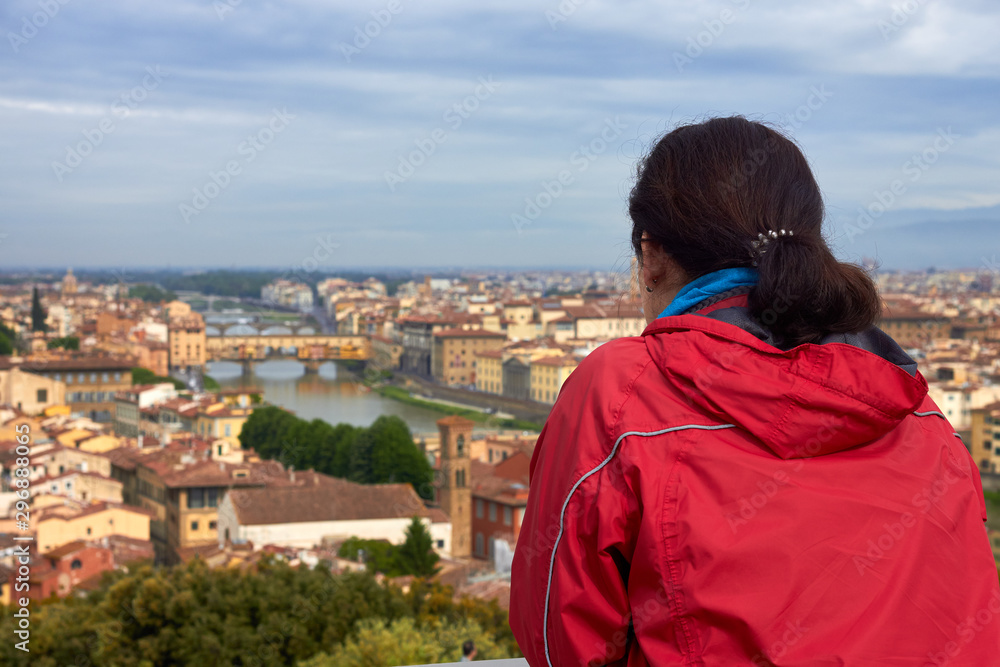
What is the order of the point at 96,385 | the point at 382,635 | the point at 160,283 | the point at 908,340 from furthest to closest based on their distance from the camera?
the point at 160,283, the point at 908,340, the point at 96,385, the point at 382,635

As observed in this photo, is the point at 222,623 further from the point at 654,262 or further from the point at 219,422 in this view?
the point at 219,422

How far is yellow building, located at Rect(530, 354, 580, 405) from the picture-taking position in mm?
17594

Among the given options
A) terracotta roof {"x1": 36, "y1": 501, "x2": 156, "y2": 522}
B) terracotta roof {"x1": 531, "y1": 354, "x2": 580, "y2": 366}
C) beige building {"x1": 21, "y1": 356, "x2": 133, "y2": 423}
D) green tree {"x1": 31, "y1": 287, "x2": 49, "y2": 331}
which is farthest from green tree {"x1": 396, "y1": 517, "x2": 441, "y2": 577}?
green tree {"x1": 31, "y1": 287, "x2": 49, "y2": 331}

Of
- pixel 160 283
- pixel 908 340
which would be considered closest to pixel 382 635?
pixel 908 340

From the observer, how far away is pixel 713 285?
0.39 meters

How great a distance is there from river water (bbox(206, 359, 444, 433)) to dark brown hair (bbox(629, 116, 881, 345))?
1553 centimetres

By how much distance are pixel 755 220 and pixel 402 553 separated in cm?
766

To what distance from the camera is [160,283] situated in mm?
47250

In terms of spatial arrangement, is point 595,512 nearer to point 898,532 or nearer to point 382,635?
point 898,532

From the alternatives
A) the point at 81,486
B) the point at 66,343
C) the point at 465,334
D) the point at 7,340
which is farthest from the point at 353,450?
the point at 66,343

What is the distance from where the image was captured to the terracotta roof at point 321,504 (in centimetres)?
816

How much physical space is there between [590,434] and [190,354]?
86.7ft

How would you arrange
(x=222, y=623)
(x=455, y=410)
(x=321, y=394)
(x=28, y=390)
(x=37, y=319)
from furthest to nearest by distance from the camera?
(x=37, y=319) < (x=321, y=394) < (x=455, y=410) < (x=28, y=390) < (x=222, y=623)

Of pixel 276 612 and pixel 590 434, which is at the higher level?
pixel 590 434
